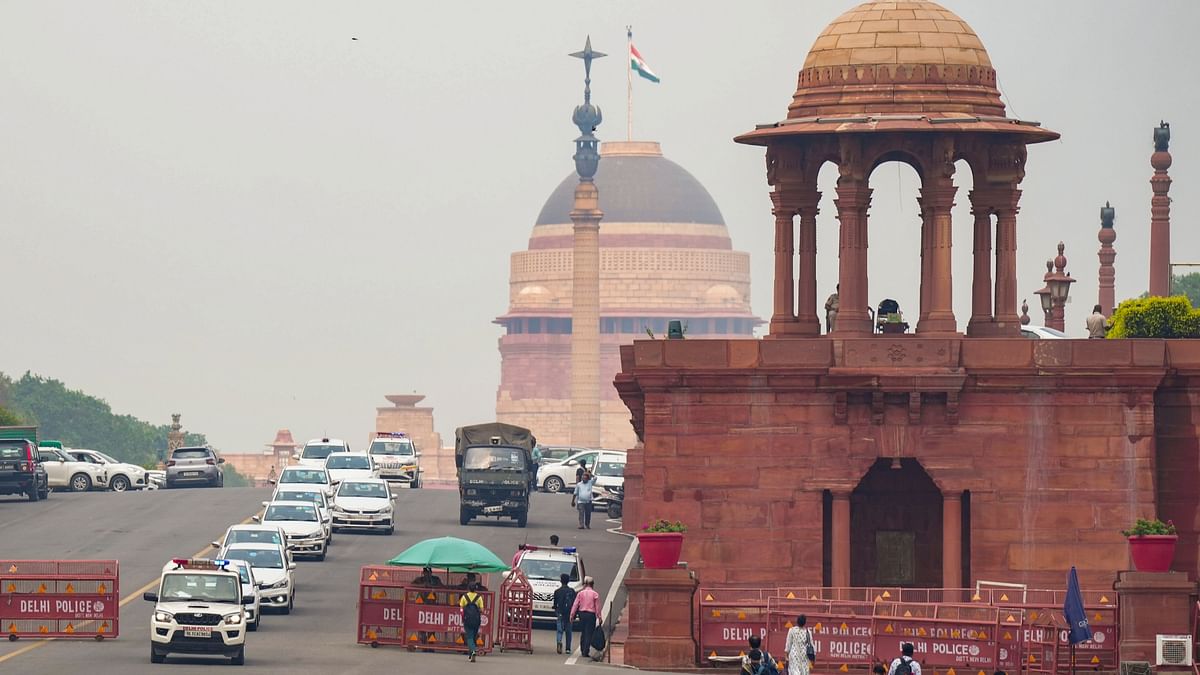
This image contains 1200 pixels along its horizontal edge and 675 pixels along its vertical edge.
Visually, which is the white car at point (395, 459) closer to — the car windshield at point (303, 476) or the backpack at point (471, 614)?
the car windshield at point (303, 476)

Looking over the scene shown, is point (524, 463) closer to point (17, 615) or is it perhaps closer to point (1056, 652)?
point (17, 615)

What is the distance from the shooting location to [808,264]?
5447cm

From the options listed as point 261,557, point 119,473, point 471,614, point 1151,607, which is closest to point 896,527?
point 1151,607

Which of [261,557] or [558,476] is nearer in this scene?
[261,557]

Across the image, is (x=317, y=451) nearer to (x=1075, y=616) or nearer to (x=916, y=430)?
(x=916, y=430)

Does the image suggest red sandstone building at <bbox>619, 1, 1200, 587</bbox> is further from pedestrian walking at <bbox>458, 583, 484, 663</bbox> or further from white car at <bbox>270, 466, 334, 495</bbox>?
white car at <bbox>270, 466, 334, 495</bbox>

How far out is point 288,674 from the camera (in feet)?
136

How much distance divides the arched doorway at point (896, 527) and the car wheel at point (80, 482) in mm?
39935

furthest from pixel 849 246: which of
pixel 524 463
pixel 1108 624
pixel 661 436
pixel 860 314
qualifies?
pixel 524 463

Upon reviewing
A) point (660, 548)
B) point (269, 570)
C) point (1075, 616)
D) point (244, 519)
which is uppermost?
point (244, 519)

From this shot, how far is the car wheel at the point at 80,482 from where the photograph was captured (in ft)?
284

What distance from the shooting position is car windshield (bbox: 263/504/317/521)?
6328 centimetres

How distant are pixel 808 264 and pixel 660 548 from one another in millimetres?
10597

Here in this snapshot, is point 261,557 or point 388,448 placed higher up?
point 388,448
